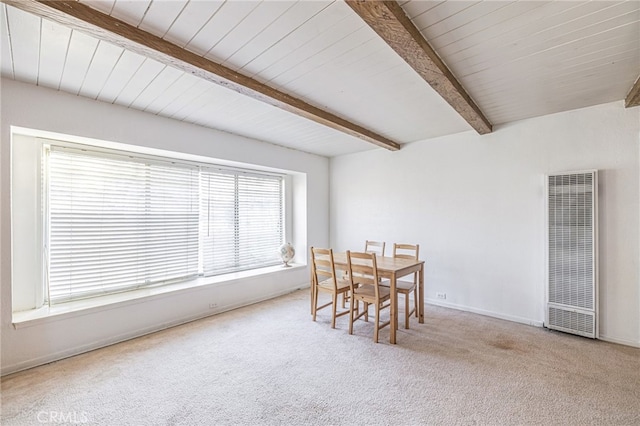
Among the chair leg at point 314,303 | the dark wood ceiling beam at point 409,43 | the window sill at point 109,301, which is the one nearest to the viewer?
the dark wood ceiling beam at point 409,43

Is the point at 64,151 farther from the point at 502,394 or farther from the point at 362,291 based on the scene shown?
the point at 502,394

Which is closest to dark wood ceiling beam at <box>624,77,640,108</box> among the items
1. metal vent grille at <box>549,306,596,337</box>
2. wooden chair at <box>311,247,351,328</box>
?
metal vent grille at <box>549,306,596,337</box>

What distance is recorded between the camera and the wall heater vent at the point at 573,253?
2.87 m

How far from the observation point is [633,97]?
8.45 feet

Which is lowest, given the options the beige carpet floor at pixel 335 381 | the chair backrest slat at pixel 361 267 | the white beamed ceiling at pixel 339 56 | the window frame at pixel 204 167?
the beige carpet floor at pixel 335 381

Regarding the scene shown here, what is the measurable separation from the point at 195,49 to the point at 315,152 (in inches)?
127

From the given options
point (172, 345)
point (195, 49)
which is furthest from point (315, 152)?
point (172, 345)

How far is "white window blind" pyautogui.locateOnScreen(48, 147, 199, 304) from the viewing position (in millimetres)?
2869

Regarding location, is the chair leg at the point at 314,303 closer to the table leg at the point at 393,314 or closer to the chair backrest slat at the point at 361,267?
the chair backrest slat at the point at 361,267

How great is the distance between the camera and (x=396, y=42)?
1721mm

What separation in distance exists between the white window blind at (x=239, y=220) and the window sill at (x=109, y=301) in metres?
0.39

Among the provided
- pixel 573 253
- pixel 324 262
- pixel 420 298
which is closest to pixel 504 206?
pixel 573 253

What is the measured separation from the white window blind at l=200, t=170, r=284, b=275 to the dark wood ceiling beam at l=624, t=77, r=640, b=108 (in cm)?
441

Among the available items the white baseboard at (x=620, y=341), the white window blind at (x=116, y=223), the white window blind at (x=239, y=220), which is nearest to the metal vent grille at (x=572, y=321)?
the white baseboard at (x=620, y=341)
